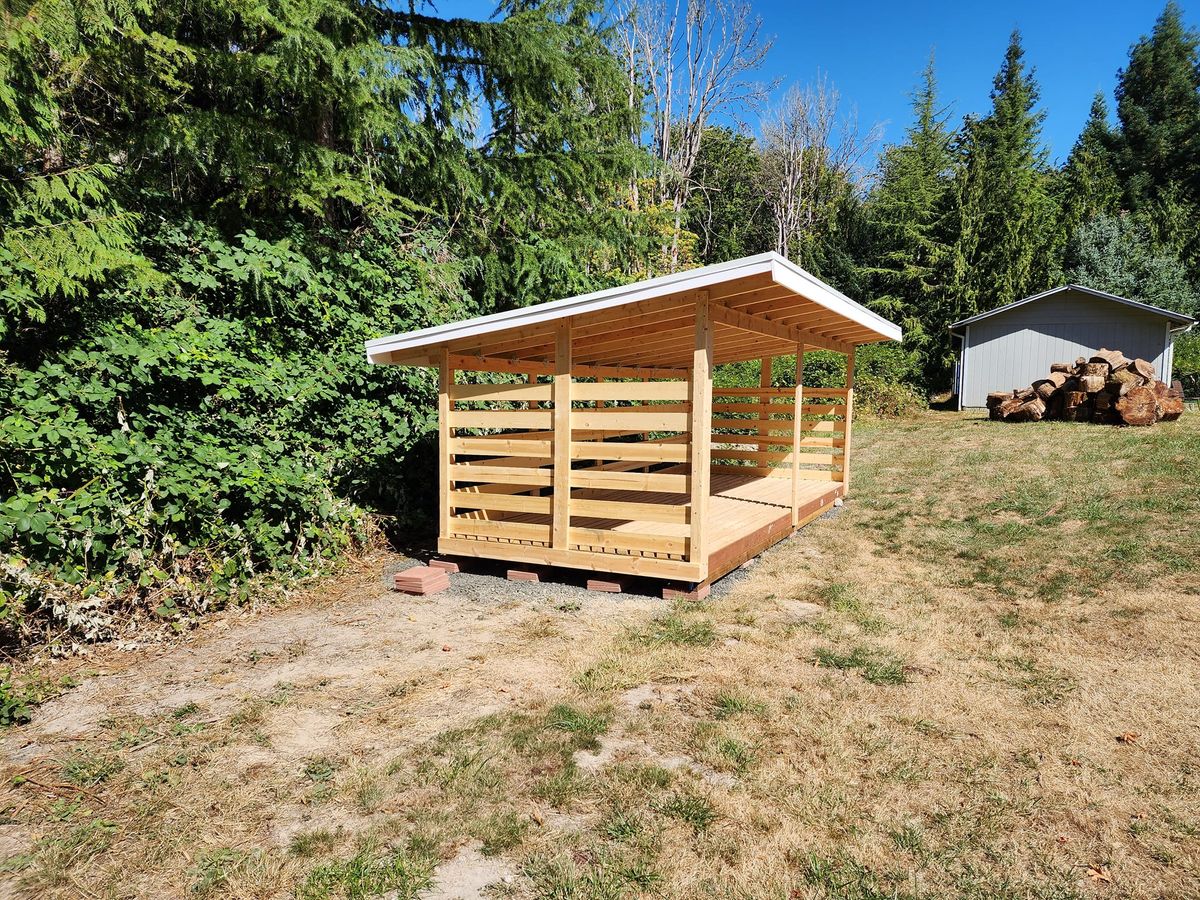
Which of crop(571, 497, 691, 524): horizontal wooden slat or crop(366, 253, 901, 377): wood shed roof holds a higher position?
crop(366, 253, 901, 377): wood shed roof

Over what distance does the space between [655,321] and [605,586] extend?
2.11m

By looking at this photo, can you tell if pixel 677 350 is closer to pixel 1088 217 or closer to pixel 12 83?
pixel 12 83

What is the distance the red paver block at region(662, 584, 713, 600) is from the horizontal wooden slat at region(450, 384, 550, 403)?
178cm

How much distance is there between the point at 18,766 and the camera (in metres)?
2.89

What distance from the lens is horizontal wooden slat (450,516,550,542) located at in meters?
5.60

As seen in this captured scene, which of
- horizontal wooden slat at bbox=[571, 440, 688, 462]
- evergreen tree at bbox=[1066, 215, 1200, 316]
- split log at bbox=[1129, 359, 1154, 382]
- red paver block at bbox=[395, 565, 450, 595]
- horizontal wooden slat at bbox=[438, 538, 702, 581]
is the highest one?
evergreen tree at bbox=[1066, 215, 1200, 316]

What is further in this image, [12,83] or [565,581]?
[565,581]

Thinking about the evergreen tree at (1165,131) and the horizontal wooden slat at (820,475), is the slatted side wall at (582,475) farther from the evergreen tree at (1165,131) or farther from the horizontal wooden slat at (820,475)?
the evergreen tree at (1165,131)

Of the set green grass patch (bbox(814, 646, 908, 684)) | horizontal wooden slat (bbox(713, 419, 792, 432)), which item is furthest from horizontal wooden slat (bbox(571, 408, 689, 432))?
horizontal wooden slat (bbox(713, 419, 792, 432))

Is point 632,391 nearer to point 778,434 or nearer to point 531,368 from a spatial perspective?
point 531,368

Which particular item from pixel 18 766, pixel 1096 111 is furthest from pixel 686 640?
pixel 1096 111

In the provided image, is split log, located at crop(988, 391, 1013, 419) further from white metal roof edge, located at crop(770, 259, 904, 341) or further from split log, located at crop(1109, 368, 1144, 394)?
white metal roof edge, located at crop(770, 259, 904, 341)

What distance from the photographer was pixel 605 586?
528 centimetres

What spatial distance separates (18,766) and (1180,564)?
307 inches
